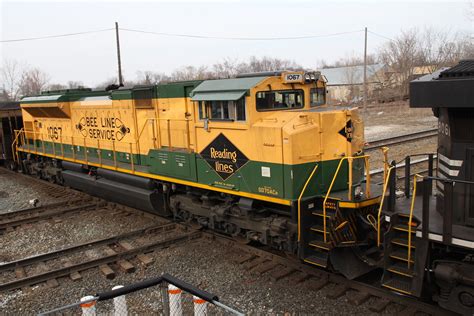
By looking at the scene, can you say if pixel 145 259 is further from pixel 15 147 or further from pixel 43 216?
pixel 15 147

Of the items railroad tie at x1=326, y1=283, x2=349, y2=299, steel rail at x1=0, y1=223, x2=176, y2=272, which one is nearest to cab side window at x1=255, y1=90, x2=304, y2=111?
railroad tie at x1=326, y1=283, x2=349, y2=299

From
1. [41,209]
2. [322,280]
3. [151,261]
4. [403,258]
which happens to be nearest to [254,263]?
[322,280]

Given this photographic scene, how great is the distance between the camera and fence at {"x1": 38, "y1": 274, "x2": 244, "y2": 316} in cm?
391

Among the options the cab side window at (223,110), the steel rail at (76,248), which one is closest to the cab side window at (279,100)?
the cab side window at (223,110)

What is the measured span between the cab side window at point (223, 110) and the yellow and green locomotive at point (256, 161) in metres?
0.02

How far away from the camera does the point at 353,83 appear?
183 feet

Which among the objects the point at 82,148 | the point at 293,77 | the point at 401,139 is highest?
the point at 293,77

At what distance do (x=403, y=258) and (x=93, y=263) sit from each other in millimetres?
5683

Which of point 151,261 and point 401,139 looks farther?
point 401,139

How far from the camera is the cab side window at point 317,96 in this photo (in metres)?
8.07

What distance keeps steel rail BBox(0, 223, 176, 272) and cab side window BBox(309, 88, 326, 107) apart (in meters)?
4.47

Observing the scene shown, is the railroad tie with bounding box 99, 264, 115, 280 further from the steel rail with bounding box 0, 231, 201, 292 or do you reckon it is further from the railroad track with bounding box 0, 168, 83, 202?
the railroad track with bounding box 0, 168, 83, 202

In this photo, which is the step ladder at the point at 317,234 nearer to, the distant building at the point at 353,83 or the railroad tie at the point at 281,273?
the railroad tie at the point at 281,273

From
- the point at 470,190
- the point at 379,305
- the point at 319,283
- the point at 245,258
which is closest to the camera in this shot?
the point at 470,190
